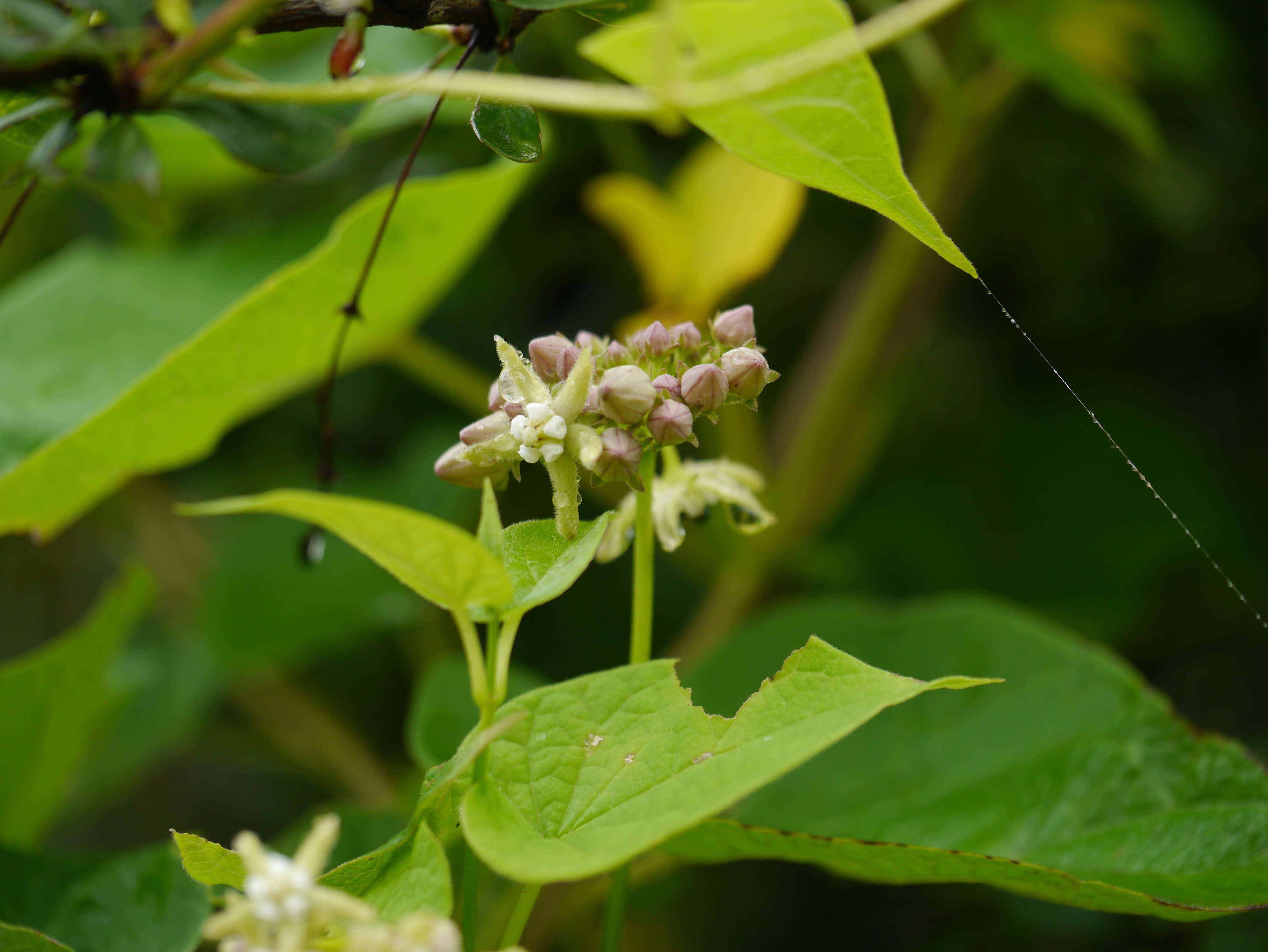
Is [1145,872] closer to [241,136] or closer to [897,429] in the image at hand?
[241,136]

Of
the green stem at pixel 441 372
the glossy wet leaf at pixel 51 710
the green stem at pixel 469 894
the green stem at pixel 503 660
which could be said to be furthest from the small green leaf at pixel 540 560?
the green stem at pixel 441 372

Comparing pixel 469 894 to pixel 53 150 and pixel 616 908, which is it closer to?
pixel 616 908

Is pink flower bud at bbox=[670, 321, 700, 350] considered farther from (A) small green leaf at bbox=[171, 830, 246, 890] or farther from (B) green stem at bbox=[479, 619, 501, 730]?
(A) small green leaf at bbox=[171, 830, 246, 890]

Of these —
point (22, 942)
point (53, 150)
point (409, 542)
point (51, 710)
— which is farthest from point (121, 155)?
point (51, 710)

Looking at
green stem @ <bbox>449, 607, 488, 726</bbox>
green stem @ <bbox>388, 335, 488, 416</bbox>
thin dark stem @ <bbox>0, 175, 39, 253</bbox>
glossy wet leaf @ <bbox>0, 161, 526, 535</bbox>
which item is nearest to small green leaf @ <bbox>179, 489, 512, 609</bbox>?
green stem @ <bbox>449, 607, 488, 726</bbox>

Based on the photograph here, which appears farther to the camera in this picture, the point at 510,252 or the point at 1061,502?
the point at 1061,502

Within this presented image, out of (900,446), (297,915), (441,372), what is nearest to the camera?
(297,915)

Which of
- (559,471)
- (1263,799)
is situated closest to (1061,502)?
(1263,799)
